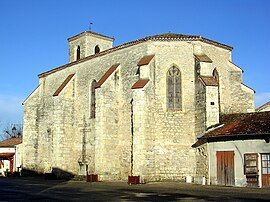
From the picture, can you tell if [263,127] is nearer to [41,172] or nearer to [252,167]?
[252,167]

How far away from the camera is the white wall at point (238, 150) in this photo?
69.4ft

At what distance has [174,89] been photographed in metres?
26.3

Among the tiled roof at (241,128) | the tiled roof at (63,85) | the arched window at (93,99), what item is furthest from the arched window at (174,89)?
the tiled roof at (63,85)

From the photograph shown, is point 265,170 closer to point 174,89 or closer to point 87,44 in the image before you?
point 174,89

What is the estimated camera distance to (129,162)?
88.3 ft

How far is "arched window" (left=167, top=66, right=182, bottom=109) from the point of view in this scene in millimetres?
26141

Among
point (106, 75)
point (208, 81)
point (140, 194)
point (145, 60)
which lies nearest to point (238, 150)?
point (208, 81)

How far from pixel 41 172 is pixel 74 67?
10.4 meters

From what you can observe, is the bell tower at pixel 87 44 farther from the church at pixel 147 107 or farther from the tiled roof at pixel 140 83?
the tiled roof at pixel 140 83

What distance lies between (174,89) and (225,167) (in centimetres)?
658

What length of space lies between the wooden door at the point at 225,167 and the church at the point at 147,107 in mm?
1221

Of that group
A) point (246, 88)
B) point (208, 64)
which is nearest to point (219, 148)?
point (208, 64)

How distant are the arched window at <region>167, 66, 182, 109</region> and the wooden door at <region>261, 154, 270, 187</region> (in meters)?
6.98

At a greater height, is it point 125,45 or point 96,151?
point 125,45
